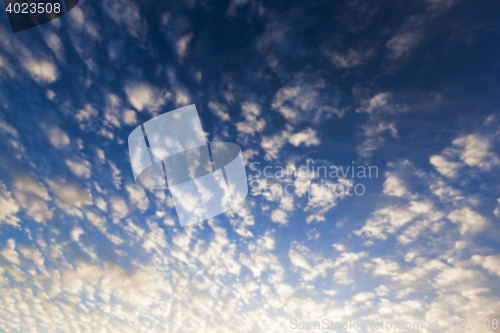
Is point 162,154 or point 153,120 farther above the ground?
point 153,120

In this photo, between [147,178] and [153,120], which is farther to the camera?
[147,178]

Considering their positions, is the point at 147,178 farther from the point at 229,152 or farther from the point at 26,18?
the point at 26,18

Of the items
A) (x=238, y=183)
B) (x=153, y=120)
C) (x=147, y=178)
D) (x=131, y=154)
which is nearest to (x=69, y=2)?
(x=153, y=120)

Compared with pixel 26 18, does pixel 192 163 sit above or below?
below

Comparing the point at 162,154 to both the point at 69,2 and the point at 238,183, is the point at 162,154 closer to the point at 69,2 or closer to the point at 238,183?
the point at 238,183

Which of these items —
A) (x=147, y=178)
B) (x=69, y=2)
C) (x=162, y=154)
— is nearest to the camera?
(x=69, y=2)

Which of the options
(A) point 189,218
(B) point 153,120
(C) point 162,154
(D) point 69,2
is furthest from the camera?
(A) point 189,218

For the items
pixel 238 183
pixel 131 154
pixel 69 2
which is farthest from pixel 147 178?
pixel 69 2

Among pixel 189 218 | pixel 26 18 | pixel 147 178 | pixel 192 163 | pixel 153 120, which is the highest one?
pixel 26 18

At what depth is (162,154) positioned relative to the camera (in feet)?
63.9

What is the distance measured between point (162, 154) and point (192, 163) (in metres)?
2.92

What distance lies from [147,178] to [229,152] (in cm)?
866

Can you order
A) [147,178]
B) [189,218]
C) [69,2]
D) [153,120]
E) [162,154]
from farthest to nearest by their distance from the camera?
[189,218] < [147,178] < [162,154] < [153,120] < [69,2]

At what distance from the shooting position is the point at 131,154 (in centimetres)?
1959
